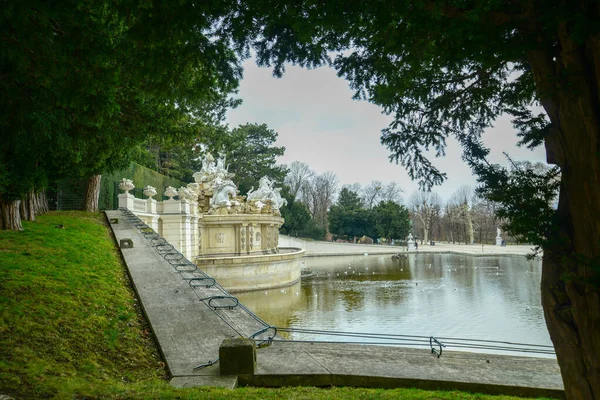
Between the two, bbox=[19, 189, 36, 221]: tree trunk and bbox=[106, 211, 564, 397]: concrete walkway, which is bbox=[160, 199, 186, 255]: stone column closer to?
bbox=[19, 189, 36, 221]: tree trunk

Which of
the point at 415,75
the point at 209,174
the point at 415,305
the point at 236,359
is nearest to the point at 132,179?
the point at 209,174

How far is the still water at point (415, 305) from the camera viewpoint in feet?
43.2

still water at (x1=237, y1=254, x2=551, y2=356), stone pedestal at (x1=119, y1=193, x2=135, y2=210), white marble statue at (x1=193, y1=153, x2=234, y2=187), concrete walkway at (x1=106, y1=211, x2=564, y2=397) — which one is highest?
white marble statue at (x1=193, y1=153, x2=234, y2=187)

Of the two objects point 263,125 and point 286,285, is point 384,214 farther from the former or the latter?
point 286,285

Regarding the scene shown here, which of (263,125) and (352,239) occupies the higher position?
(263,125)

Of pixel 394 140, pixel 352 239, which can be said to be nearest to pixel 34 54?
pixel 394 140

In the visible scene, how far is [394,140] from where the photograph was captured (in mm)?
5082

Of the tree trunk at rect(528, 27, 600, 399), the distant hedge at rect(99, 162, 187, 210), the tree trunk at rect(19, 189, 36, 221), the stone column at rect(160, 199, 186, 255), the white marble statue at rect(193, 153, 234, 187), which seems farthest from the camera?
the white marble statue at rect(193, 153, 234, 187)

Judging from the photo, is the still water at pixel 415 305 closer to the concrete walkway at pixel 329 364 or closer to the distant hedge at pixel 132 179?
the concrete walkway at pixel 329 364

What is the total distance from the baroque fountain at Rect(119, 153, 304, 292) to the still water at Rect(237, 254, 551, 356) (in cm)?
118

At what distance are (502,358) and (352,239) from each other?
57.8m

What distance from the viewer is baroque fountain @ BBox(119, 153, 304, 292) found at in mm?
21594

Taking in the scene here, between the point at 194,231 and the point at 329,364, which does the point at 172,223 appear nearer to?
the point at 194,231

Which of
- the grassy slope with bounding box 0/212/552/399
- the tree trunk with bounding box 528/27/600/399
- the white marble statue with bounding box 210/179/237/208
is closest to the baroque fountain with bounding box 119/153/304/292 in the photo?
the white marble statue with bounding box 210/179/237/208
